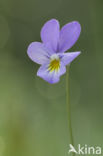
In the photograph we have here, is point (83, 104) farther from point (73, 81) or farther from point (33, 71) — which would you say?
point (33, 71)

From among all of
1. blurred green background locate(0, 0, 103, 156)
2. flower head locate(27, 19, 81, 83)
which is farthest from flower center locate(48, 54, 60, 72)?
blurred green background locate(0, 0, 103, 156)

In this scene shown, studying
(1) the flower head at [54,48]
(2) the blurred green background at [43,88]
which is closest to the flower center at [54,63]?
(1) the flower head at [54,48]

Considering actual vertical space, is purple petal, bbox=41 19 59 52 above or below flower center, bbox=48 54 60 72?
above

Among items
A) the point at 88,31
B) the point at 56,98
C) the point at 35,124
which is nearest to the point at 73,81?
the point at 56,98

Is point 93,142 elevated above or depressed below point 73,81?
below

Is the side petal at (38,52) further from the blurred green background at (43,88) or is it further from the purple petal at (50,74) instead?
the blurred green background at (43,88)

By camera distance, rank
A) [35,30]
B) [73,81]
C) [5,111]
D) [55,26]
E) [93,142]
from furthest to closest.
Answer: [35,30] → [73,81] → [5,111] → [93,142] → [55,26]

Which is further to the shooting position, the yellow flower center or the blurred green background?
the blurred green background

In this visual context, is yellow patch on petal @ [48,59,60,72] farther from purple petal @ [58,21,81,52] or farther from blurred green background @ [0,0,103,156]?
blurred green background @ [0,0,103,156]
